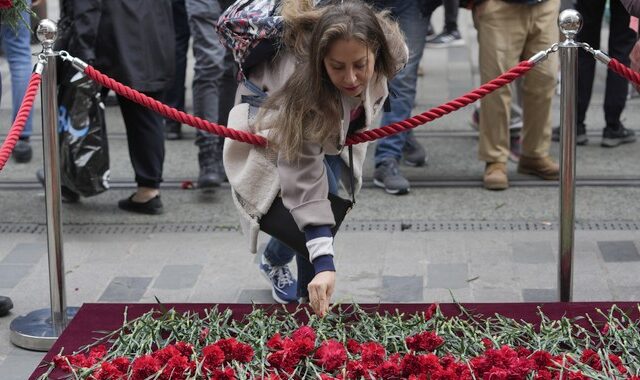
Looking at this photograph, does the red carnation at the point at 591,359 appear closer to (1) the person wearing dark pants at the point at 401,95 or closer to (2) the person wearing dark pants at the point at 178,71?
(1) the person wearing dark pants at the point at 401,95

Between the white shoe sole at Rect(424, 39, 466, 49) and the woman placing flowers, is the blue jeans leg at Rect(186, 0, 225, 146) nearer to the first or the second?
the woman placing flowers

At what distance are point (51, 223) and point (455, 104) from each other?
1.55m

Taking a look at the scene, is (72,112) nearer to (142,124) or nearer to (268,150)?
(142,124)

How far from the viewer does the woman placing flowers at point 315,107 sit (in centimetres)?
363

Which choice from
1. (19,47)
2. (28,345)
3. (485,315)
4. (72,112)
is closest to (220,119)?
(72,112)

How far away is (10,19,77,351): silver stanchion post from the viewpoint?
4.23m

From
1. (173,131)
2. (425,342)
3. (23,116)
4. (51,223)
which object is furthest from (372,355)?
(173,131)

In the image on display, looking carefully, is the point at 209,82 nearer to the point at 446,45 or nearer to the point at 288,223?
the point at 288,223

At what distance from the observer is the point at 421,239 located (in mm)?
5617

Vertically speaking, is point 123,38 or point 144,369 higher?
point 123,38

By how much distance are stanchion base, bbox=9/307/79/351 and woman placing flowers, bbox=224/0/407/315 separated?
0.93m

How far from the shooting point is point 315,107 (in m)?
3.73

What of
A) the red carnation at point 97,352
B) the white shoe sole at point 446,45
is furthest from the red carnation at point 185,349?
the white shoe sole at point 446,45

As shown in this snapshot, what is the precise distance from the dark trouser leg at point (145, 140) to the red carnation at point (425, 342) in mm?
2783
